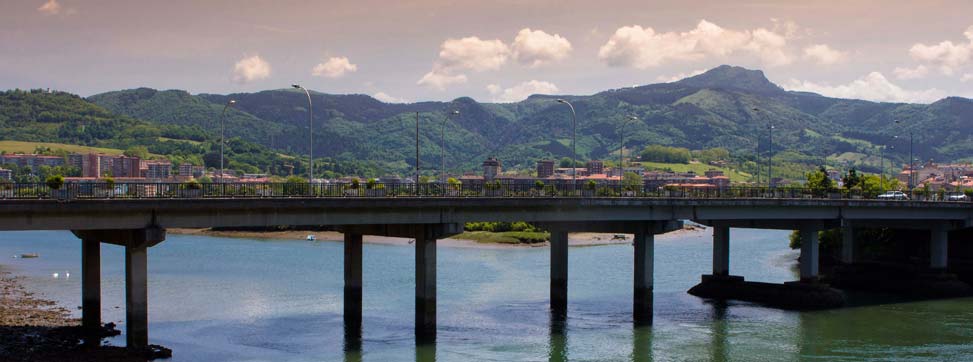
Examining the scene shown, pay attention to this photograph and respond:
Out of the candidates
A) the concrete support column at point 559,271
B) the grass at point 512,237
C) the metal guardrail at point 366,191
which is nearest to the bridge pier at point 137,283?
the metal guardrail at point 366,191

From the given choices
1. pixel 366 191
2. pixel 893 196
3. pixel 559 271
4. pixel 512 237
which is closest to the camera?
pixel 366 191

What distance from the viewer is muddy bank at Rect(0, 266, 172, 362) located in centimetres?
5369

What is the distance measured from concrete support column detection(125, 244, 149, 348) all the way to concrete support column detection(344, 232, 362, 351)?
15.4 meters

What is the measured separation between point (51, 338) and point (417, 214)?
21.0 m

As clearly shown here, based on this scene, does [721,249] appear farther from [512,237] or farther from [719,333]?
[512,237]

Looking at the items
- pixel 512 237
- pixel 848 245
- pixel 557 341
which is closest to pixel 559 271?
pixel 557 341

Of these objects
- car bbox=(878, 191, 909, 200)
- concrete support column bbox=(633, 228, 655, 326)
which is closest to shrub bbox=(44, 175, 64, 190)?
concrete support column bbox=(633, 228, 655, 326)

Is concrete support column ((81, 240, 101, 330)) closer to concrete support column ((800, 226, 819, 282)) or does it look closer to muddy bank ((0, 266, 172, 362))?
muddy bank ((0, 266, 172, 362))

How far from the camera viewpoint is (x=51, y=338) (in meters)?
59.6

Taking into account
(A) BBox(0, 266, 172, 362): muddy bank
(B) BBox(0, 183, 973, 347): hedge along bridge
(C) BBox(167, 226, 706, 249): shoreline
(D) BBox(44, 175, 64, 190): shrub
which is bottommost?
(C) BBox(167, 226, 706, 249): shoreline

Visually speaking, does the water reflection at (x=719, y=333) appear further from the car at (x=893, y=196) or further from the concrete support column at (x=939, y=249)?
the car at (x=893, y=196)

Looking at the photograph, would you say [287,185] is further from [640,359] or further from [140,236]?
[640,359]

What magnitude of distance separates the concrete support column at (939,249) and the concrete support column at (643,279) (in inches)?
1423

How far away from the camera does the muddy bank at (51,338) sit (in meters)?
53.7
